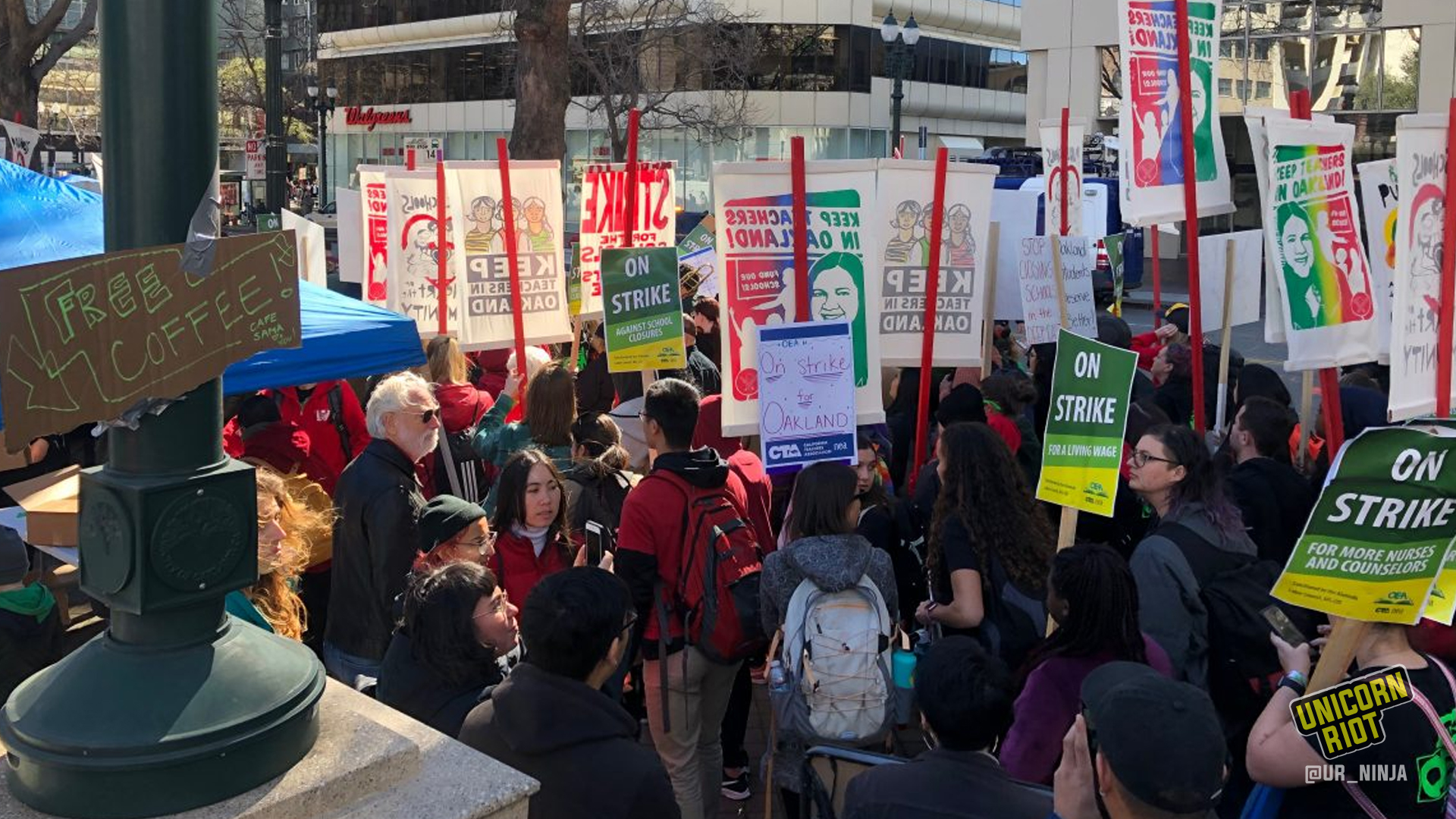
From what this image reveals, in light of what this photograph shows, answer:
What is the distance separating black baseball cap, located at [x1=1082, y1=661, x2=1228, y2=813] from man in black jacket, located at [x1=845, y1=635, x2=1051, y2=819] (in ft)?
1.46

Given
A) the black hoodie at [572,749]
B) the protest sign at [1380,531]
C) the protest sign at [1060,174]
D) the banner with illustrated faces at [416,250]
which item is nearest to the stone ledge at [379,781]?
the black hoodie at [572,749]

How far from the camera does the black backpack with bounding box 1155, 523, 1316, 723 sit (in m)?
4.16

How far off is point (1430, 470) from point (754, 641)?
7.76 feet

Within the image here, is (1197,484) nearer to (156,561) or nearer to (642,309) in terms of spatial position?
(156,561)

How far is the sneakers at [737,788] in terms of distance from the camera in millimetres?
5613

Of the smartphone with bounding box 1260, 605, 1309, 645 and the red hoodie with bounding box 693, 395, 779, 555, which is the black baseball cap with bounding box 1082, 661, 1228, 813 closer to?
the smartphone with bounding box 1260, 605, 1309, 645

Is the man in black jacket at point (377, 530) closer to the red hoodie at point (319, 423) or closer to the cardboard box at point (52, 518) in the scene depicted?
the cardboard box at point (52, 518)

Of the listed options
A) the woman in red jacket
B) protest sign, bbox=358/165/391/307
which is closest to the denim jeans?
the woman in red jacket

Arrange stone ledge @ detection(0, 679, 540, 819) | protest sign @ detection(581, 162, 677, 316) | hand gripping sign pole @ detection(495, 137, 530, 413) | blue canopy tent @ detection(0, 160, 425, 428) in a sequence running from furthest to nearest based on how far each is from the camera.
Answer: protest sign @ detection(581, 162, 677, 316) → hand gripping sign pole @ detection(495, 137, 530, 413) → blue canopy tent @ detection(0, 160, 425, 428) → stone ledge @ detection(0, 679, 540, 819)

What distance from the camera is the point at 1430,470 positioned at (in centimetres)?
326

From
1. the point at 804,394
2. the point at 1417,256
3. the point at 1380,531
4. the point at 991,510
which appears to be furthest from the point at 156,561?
the point at 1417,256

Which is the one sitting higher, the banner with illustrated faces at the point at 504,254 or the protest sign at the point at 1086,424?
the banner with illustrated faces at the point at 504,254

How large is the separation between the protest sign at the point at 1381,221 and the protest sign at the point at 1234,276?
1.96m

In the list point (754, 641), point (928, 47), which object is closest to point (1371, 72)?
point (928, 47)
